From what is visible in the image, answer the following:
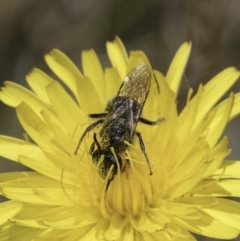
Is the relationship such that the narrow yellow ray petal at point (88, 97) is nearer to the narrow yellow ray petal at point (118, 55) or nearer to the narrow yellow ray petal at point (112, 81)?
the narrow yellow ray petal at point (112, 81)

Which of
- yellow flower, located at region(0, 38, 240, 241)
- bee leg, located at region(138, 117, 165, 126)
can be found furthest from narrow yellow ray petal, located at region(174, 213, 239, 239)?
bee leg, located at region(138, 117, 165, 126)

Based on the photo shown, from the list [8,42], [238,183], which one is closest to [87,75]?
[238,183]

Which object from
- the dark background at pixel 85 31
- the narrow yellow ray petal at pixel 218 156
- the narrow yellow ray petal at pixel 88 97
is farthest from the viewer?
the dark background at pixel 85 31

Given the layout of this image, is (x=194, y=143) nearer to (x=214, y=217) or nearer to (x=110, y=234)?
(x=214, y=217)

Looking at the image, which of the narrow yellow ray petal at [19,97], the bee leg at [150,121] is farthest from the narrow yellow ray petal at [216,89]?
the narrow yellow ray petal at [19,97]

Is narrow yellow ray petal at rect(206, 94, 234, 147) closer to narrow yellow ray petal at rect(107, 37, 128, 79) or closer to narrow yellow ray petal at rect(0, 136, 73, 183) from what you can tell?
narrow yellow ray petal at rect(107, 37, 128, 79)

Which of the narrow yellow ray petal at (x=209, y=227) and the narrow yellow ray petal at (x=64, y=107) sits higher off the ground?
the narrow yellow ray petal at (x=64, y=107)

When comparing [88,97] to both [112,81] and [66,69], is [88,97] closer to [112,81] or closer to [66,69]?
[112,81]
